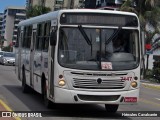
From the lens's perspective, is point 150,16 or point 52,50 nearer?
point 52,50

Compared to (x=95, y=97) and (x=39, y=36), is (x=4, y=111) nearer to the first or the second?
(x=95, y=97)

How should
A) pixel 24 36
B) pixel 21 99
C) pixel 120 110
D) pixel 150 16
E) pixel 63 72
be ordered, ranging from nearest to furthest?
pixel 63 72
pixel 120 110
pixel 21 99
pixel 24 36
pixel 150 16

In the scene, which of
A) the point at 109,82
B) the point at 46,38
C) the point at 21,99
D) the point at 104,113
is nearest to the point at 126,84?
the point at 109,82

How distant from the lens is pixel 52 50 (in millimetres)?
12547

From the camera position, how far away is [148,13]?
44875 mm

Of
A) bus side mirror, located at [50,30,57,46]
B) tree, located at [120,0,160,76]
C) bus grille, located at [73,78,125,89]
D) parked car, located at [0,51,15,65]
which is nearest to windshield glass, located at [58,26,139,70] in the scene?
bus side mirror, located at [50,30,57,46]

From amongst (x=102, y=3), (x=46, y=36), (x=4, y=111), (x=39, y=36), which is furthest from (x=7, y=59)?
(x=102, y=3)

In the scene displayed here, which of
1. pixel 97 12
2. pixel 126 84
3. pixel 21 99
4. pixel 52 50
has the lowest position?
pixel 21 99

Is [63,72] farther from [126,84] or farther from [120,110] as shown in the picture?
[120,110]

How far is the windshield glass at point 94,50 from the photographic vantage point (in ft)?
39.5

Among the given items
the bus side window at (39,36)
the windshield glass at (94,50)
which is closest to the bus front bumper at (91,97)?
the windshield glass at (94,50)

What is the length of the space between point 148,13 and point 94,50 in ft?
110

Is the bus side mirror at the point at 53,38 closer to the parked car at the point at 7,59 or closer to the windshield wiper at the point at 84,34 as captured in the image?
the windshield wiper at the point at 84,34

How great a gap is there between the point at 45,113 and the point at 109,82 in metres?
1.97
